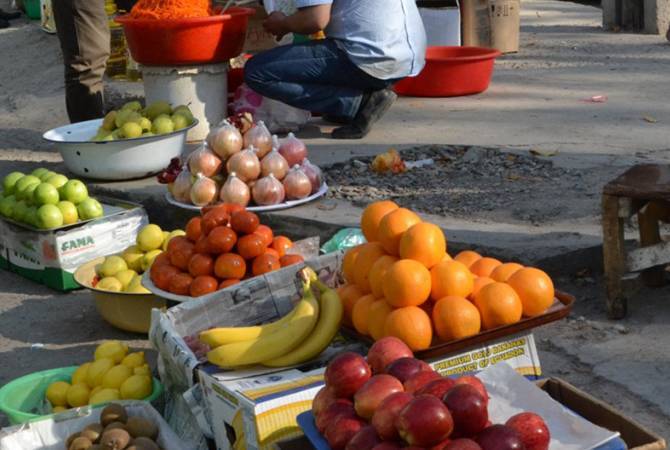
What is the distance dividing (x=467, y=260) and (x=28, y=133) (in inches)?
224

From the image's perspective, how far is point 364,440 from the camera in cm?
262

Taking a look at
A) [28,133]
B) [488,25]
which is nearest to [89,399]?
[28,133]

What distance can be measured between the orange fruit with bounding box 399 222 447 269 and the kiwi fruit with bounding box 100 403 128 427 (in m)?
1.08

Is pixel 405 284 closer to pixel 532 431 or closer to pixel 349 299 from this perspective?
pixel 349 299

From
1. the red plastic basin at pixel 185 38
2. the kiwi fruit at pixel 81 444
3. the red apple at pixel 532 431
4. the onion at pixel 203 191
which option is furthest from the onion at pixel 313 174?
the red apple at pixel 532 431

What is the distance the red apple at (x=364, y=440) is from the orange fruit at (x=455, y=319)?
0.81 meters

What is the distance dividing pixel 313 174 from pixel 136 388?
2.40m

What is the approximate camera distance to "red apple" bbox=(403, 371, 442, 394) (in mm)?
2781

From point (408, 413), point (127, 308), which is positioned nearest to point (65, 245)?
point (127, 308)

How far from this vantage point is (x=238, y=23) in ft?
23.3

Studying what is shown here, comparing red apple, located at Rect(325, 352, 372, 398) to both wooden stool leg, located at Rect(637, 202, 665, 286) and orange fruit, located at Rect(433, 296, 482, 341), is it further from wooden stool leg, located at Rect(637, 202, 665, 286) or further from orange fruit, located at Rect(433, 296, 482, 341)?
wooden stool leg, located at Rect(637, 202, 665, 286)

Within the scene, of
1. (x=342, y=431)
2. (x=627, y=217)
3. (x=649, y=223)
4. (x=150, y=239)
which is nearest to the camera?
(x=342, y=431)

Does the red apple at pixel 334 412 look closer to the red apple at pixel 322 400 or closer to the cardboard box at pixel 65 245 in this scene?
the red apple at pixel 322 400

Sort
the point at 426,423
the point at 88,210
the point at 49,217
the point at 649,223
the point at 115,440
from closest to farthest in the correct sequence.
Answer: the point at 426,423
the point at 115,440
the point at 649,223
the point at 49,217
the point at 88,210
